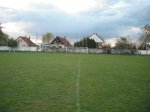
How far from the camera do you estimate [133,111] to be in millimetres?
7711

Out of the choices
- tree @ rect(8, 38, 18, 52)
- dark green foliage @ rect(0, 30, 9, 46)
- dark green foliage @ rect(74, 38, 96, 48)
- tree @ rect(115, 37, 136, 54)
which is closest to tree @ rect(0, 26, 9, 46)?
dark green foliage @ rect(0, 30, 9, 46)

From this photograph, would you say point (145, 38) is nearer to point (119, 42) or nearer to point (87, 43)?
point (119, 42)

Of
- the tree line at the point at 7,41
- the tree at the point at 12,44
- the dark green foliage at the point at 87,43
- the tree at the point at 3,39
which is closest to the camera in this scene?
the tree at the point at 12,44

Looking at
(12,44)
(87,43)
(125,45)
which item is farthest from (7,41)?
(125,45)

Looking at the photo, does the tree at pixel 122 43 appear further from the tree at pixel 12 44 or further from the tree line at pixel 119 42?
the tree at pixel 12 44

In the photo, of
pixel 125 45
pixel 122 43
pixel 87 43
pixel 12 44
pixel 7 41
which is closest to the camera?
pixel 12 44

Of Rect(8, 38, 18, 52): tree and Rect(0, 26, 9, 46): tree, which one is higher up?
Rect(0, 26, 9, 46): tree

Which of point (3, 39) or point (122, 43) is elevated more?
point (3, 39)

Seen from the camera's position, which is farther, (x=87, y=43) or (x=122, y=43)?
(x=122, y=43)

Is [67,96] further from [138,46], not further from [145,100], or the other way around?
[138,46]

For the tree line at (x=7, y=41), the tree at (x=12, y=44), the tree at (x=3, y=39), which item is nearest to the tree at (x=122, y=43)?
the tree at (x=12, y=44)

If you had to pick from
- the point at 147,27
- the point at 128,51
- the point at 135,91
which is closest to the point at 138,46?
the point at 147,27

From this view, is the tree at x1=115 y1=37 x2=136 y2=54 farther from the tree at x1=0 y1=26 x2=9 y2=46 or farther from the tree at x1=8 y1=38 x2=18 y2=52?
the tree at x1=0 y1=26 x2=9 y2=46

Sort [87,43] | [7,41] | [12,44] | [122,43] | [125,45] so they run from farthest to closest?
[122,43] < [125,45] < [87,43] < [7,41] < [12,44]
